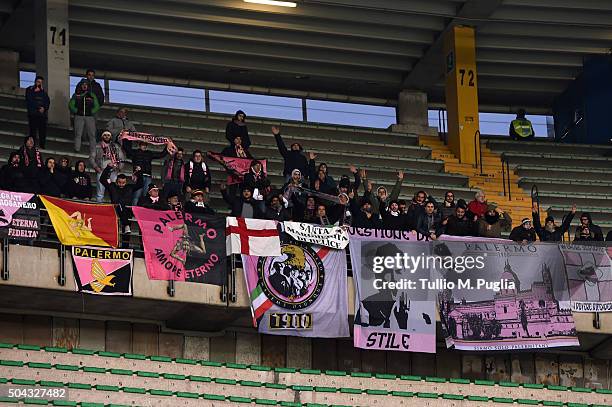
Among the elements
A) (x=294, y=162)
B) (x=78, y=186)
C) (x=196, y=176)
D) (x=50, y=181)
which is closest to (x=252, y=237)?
(x=196, y=176)

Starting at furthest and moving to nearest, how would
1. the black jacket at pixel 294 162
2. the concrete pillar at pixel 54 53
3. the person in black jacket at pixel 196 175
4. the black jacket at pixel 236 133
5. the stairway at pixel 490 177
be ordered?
1. the stairway at pixel 490 177
2. the concrete pillar at pixel 54 53
3. the black jacket at pixel 236 133
4. the black jacket at pixel 294 162
5. the person in black jacket at pixel 196 175

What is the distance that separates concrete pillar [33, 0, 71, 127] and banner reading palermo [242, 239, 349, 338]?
7.38m

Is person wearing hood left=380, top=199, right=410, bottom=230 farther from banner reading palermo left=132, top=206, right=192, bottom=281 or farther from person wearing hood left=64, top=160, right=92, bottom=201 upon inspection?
person wearing hood left=64, top=160, right=92, bottom=201

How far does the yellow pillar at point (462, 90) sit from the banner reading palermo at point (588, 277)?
8.17 metres

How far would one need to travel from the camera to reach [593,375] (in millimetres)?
27125

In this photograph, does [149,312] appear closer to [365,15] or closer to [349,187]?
[349,187]

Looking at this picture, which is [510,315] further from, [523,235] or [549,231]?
[549,231]

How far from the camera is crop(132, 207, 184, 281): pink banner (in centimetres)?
2275

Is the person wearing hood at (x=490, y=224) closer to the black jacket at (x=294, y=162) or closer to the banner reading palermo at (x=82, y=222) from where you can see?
the black jacket at (x=294, y=162)

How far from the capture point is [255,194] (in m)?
24.4

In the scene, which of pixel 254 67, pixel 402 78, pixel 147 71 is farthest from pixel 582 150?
pixel 147 71

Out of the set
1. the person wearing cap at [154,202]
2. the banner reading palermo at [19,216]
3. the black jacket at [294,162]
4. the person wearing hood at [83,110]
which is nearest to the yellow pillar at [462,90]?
the black jacket at [294,162]

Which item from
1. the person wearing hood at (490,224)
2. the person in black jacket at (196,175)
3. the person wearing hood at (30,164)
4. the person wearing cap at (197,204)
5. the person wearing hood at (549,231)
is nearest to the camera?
the person wearing hood at (30,164)

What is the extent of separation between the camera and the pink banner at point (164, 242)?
22.8m
